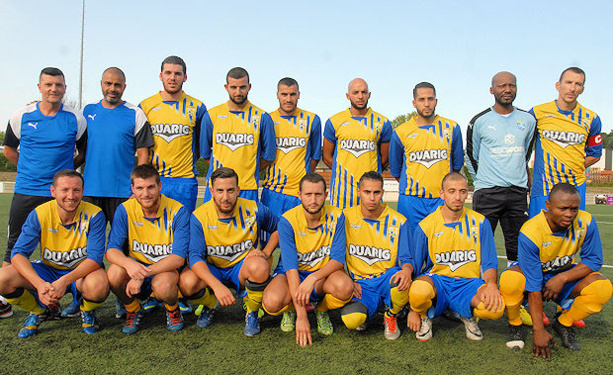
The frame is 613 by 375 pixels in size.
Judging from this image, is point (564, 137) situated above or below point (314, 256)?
above

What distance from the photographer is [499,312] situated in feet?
9.99

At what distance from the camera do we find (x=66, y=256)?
3383 millimetres

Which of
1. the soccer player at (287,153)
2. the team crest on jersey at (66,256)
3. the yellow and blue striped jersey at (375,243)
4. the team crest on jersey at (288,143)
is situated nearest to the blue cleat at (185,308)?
the team crest on jersey at (66,256)

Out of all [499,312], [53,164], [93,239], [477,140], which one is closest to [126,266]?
[93,239]

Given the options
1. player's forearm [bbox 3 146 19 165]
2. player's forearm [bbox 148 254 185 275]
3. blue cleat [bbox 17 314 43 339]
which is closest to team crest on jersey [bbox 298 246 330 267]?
player's forearm [bbox 148 254 185 275]

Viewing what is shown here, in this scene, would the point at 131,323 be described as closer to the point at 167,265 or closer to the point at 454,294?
the point at 167,265

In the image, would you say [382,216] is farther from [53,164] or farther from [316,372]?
[53,164]

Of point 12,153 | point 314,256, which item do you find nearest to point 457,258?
point 314,256

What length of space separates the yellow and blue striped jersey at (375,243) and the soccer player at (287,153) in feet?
3.46

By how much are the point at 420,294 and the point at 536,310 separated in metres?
0.76

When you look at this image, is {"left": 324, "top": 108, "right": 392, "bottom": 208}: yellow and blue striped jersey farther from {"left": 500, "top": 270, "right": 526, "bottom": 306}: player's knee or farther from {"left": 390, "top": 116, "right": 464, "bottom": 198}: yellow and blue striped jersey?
{"left": 500, "top": 270, "right": 526, "bottom": 306}: player's knee

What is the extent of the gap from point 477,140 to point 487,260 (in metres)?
1.37

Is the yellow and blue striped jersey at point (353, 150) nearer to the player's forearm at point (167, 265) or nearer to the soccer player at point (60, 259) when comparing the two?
the player's forearm at point (167, 265)

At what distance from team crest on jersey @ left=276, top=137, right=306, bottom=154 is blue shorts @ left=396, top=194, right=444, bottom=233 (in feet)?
3.85
